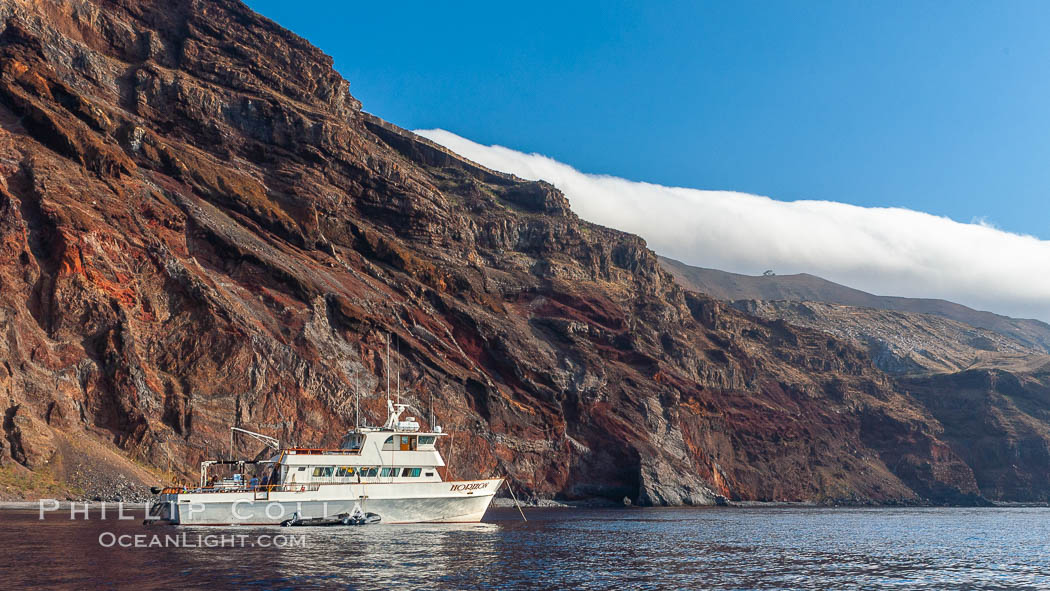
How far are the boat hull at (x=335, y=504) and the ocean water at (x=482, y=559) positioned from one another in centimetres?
157

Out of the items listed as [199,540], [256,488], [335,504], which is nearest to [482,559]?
[199,540]

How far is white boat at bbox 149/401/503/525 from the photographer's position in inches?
2288

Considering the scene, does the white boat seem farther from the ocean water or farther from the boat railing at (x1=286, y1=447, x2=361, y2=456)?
the ocean water

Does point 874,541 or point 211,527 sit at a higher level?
point 211,527

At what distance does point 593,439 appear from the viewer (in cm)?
13062

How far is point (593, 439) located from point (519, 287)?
4307 centimetres

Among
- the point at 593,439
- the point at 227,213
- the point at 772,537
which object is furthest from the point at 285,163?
the point at 772,537

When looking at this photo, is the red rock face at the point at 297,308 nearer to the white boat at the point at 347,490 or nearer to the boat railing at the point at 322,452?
the white boat at the point at 347,490

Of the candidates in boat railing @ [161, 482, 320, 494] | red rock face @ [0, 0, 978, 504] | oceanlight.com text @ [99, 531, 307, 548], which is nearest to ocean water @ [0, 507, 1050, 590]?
oceanlight.com text @ [99, 531, 307, 548]

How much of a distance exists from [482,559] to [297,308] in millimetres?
67006

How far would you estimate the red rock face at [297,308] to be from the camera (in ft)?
276

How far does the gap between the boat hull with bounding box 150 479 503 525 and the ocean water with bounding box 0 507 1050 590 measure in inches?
62.0

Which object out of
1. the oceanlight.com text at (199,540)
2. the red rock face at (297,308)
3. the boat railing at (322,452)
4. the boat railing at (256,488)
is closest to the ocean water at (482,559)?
the oceanlight.com text at (199,540)

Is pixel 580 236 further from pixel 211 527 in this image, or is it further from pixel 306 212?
pixel 211 527
